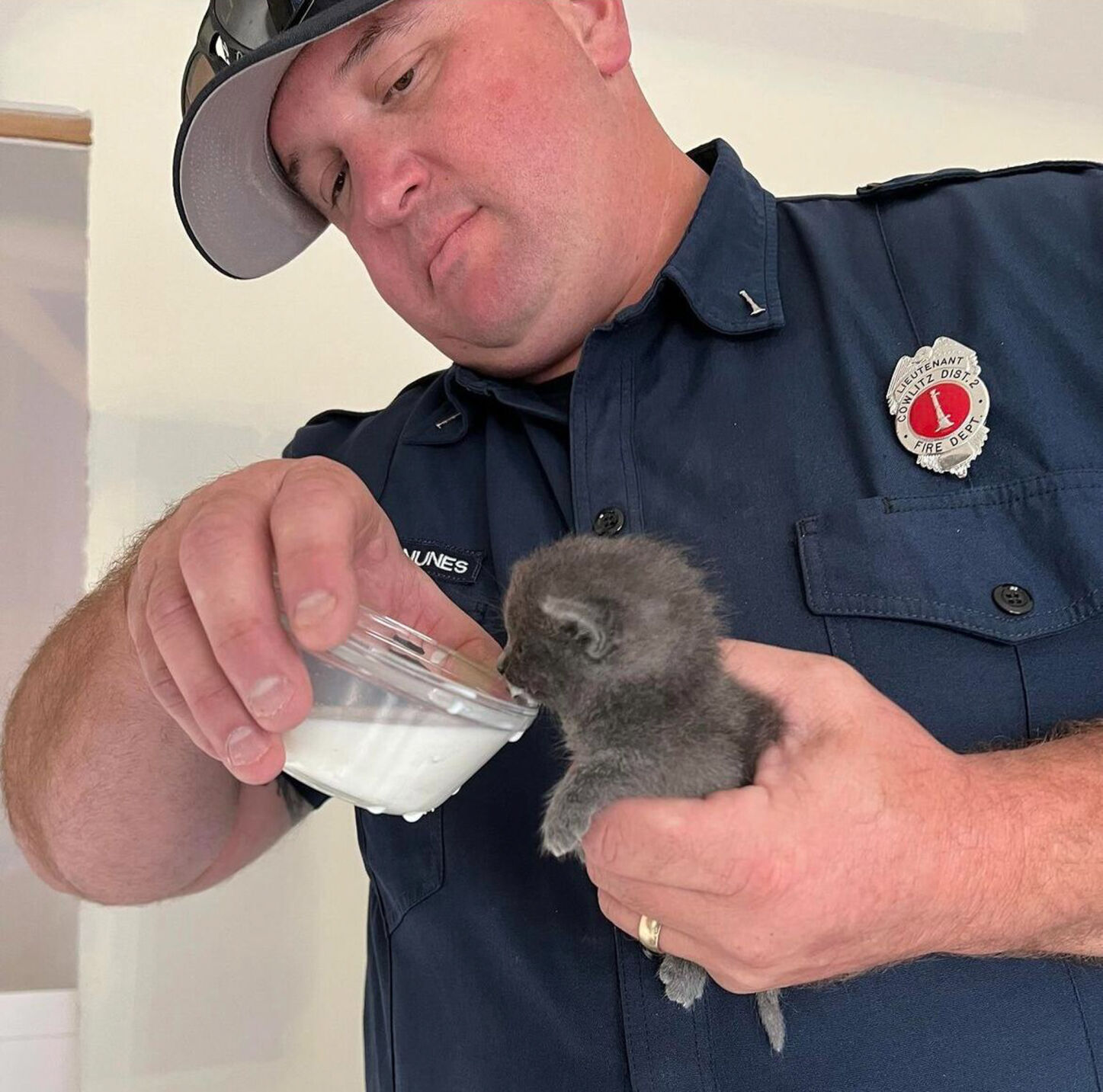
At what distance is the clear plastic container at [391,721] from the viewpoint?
1075mm

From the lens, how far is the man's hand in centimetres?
109

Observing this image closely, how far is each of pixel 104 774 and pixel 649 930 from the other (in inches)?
36.0

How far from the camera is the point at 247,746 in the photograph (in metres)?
1.10

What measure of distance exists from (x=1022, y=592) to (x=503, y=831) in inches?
32.0

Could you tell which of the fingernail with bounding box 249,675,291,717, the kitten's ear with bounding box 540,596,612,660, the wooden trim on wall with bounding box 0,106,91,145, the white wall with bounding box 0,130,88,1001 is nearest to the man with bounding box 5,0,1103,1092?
the fingernail with bounding box 249,675,291,717

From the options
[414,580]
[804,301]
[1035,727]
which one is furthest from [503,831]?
[804,301]

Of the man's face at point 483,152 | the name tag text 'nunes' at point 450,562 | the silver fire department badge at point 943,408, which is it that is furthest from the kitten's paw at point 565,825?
the man's face at point 483,152

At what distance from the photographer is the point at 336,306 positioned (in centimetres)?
287

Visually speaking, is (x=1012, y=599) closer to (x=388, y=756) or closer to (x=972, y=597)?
(x=972, y=597)

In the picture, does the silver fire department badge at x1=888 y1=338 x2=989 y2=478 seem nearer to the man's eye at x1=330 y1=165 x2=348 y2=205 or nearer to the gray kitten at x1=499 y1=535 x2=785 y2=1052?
the gray kitten at x1=499 y1=535 x2=785 y2=1052

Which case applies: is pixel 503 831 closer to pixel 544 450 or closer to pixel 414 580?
pixel 414 580

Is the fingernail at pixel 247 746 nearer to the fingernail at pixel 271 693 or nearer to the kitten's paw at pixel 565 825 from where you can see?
the fingernail at pixel 271 693

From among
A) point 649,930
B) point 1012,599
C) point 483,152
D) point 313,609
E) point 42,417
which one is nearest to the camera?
point 313,609

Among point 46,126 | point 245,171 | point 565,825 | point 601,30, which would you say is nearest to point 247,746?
point 565,825
